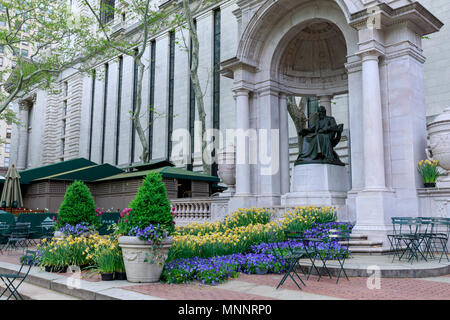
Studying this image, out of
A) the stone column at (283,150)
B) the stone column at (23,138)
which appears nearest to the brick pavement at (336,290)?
the stone column at (283,150)

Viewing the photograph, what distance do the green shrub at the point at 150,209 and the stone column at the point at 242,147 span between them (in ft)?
27.9

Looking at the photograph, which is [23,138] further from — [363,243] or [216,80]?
[363,243]

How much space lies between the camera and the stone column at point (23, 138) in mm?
56812

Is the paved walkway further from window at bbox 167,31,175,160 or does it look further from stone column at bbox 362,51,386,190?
window at bbox 167,31,175,160

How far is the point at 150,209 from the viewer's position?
7348 mm

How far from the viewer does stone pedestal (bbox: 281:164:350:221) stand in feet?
45.9

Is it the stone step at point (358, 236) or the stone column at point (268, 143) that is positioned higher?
the stone column at point (268, 143)

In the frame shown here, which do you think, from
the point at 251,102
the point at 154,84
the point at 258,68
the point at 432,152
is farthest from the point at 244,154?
the point at 154,84

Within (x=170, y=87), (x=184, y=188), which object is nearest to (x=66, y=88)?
(x=170, y=87)

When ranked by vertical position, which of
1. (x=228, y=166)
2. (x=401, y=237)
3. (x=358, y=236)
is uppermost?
(x=228, y=166)

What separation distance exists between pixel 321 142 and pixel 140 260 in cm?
945

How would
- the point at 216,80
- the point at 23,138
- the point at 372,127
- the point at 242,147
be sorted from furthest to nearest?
the point at 23,138, the point at 216,80, the point at 242,147, the point at 372,127

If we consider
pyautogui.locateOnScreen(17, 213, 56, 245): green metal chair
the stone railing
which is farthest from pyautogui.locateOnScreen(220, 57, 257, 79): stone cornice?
pyautogui.locateOnScreen(17, 213, 56, 245): green metal chair

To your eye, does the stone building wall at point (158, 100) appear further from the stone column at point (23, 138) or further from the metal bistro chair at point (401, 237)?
the metal bistro chair at point (401, 237)
